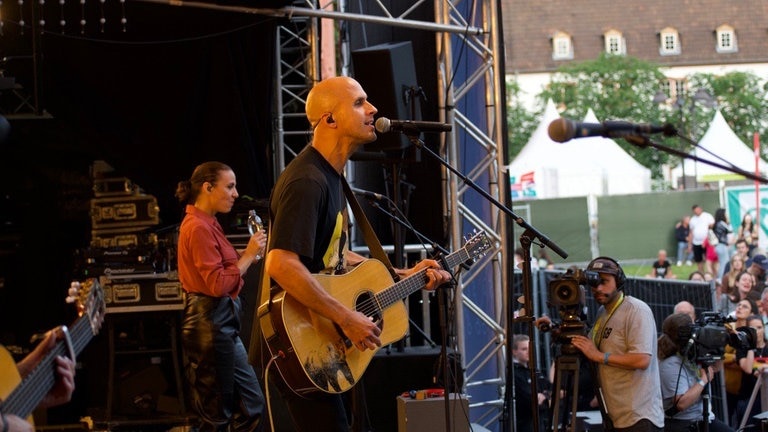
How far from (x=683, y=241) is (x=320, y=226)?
23262 mm

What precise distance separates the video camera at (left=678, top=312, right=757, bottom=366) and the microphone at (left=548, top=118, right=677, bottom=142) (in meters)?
3.72

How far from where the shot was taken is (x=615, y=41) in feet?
240

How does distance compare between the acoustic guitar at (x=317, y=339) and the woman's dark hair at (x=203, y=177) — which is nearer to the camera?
the acoustic guitar at (x=317, y=339)

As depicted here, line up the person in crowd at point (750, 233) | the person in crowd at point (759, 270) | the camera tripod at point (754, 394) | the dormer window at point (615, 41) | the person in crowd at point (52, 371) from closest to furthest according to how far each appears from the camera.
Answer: the person in crowd at point (52, 371)
the camera tripod at point (754, 394)
the person in crowd at point (759, 270)
the person in crowd at point (750, 233)
the dormer window at point (615, 41)

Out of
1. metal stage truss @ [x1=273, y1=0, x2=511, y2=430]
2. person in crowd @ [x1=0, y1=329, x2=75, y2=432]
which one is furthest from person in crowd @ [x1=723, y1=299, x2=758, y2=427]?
person in crowd @ [x1=0, y1=329, x2=75, y2=432]

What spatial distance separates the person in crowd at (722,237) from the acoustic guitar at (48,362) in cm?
1999

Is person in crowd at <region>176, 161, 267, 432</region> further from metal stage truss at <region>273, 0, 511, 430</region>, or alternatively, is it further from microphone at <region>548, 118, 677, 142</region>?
microphone at <region>548, 118, 677, 142</region>

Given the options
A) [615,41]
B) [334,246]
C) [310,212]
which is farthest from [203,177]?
[615,41]

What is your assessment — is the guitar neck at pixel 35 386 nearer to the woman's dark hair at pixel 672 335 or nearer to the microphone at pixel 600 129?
the microphone at pixel 600 129

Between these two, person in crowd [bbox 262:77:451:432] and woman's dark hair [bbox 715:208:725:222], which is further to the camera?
woman's dark hair [bbox 715:208:725:222]

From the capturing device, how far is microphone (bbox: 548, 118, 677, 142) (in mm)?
4406

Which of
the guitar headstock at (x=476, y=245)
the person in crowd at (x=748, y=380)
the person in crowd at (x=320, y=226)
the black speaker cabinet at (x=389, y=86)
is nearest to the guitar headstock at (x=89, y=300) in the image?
the person in crowd at (x=320, y=226)

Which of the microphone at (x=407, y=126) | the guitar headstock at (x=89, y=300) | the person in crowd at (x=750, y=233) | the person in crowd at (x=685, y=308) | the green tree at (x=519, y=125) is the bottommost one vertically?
the person in crowd at (x=685, y=308)

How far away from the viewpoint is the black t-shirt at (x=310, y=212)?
479cm
